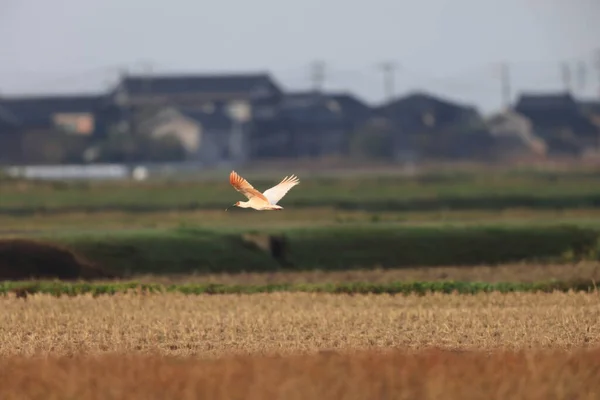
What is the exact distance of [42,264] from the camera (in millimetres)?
32469

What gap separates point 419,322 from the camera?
22203 millimetres

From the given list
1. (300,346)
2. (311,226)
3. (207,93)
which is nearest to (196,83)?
(207,93)

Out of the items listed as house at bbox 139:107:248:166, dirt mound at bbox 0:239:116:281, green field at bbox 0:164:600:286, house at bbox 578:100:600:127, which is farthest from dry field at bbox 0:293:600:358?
house at bbox 578:100:600:127

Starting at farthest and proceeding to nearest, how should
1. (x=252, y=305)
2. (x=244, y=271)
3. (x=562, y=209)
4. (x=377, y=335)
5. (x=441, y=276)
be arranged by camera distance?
1. (x=562, y=209)
2. (x=244, y=271)
3. (x=441, y=276)
4. (x=252, y=305)
5. (x=377, y=335)

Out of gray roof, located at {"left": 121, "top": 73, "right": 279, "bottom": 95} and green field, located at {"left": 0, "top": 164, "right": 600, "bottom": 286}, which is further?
gray roof, located at {"left": 121, "top": 73, "right": 279, "bottom": 95}

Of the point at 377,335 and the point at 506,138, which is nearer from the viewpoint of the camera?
the point at 377,335

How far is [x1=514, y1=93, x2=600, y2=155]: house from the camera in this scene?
425ft

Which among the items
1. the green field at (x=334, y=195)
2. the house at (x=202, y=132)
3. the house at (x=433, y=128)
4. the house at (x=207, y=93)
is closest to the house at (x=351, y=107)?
the house at (x=433, y=128)

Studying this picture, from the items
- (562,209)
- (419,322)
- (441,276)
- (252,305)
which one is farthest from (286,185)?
(562,209)

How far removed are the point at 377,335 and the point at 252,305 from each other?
482 cm

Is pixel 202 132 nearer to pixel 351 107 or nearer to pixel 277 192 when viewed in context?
pixel 351 107

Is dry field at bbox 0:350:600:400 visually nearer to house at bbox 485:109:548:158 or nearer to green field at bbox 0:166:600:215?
green field at bbox 0:166:600:215

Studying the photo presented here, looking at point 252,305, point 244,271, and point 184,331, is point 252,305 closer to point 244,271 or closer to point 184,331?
point 184,331

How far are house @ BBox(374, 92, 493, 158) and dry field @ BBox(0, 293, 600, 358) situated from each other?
3969 inches
